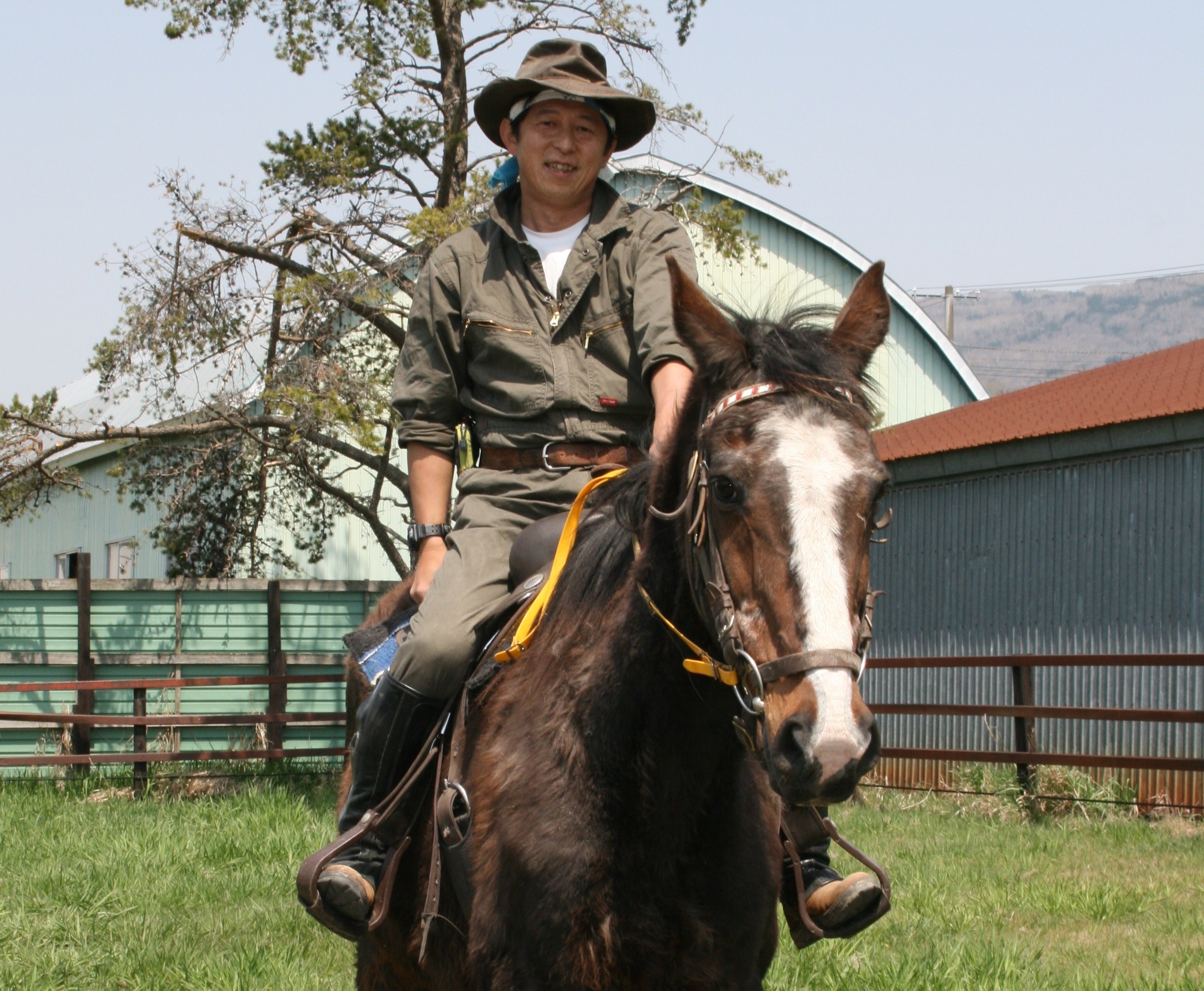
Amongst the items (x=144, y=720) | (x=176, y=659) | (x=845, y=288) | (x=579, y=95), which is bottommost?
(x=144, y=720)

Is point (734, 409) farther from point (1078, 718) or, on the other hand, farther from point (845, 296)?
point (845, 296)

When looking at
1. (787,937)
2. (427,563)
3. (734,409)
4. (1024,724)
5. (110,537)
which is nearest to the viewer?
(734,409)

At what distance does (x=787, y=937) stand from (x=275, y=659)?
32.0ft

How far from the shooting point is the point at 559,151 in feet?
13.8

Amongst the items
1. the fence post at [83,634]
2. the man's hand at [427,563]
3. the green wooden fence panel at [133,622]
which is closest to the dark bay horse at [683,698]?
the man's hand at [427,563]

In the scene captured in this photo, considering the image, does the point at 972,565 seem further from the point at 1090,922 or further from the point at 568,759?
the point at 568,759

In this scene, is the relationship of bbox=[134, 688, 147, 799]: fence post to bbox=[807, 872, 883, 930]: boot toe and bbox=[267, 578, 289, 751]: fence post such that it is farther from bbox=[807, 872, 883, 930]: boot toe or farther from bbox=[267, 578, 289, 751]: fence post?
bbox=[807, 872, 883, 930]: boot toe

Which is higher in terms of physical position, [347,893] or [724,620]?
[724,620]

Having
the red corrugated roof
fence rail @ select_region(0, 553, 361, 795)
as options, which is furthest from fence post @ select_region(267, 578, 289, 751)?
the red corrugated roof

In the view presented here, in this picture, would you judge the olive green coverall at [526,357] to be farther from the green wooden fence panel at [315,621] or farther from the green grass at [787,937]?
the green wooden fence panel at [315,621]

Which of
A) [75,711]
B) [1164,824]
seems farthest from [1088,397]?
[75,711]

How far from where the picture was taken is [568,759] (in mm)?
3125

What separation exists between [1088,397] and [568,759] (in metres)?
14.7

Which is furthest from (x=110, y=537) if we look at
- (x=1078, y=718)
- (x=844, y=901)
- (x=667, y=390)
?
(x=844, y=901)
